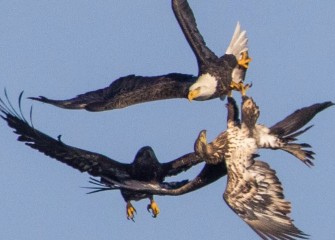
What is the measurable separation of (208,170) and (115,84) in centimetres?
481

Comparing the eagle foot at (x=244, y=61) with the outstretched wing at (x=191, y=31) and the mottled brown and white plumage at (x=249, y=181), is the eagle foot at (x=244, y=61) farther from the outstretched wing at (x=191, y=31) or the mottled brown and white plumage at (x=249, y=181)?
the mottled brown and white plumage at (x=249, y=181)

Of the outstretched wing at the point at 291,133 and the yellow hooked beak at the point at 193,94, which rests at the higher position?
the yellow hooked beak at the point at 193,94

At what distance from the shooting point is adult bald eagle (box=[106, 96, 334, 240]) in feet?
60.6

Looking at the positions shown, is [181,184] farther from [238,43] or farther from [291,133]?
[238,43]

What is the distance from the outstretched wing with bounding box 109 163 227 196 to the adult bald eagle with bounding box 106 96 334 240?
12 mm

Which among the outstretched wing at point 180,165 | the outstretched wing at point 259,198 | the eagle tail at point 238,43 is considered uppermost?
the eagle tail at point 238,43

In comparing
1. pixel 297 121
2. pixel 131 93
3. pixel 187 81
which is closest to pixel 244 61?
pixel 187 81

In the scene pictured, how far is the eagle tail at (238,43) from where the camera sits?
22906mm

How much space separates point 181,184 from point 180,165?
42.0 inches

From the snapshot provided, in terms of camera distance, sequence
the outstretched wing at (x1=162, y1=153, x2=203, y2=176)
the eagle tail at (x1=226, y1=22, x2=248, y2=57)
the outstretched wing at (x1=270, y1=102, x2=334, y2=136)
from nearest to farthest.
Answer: the outstretched wing at (x1=270, y1=102, x2=334, y2=136)
the outstretched wing at (x1=162, y1=153, x2=203, y2=176)
the eagle tail at (x1=226, y1=22, x2=248, y2=57)

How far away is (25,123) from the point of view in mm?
20453

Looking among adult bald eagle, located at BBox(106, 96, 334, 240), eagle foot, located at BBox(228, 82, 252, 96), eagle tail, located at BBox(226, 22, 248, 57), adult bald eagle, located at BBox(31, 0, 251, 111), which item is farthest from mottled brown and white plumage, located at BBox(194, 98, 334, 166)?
eagle tail, located at BBox(226, 22, 248, 57)

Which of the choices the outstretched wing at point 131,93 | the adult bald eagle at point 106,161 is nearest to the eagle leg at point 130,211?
the adult bald eagle at point 106,161

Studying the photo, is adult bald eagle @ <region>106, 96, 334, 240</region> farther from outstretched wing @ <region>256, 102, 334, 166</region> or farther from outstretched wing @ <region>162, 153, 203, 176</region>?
outstretched wing @ <region>162, 153, 203, 176</region>
